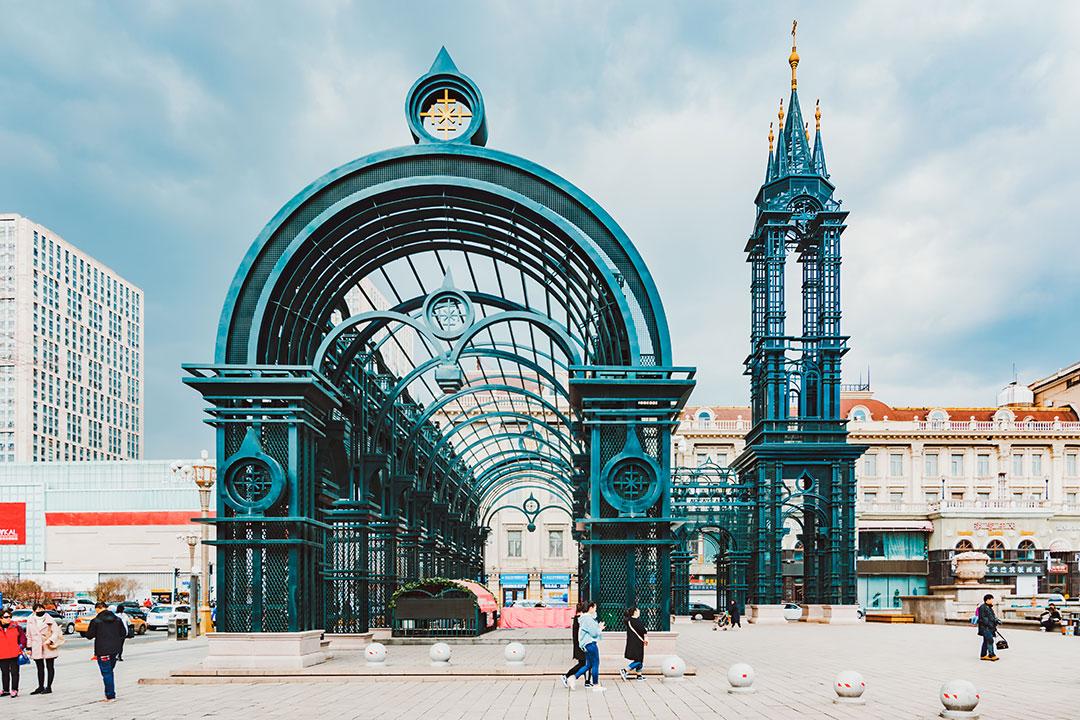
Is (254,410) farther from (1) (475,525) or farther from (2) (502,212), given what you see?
(1) (475,525)

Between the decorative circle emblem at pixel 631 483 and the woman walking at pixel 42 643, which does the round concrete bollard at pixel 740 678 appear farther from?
the woman walking at pixel 42 643

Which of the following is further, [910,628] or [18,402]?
[18,402]

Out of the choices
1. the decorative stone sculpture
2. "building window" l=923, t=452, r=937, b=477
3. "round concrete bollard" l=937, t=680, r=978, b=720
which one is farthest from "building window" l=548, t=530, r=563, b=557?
"round concrete bollard" l=937, t=680, r=978, b=720

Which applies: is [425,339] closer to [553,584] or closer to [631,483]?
[631,483]

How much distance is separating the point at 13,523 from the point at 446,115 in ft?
295

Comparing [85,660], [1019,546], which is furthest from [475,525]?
[1019,546]

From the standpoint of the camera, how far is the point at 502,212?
20.4m

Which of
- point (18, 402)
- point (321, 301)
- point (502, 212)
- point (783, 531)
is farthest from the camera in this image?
point (18, 402)

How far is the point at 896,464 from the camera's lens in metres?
86.0

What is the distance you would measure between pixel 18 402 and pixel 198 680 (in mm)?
118822

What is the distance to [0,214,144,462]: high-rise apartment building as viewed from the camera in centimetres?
12406

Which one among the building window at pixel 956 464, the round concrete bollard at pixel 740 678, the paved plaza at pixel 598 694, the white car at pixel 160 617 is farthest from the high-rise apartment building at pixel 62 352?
the round concrete bollard at pixel 740 678

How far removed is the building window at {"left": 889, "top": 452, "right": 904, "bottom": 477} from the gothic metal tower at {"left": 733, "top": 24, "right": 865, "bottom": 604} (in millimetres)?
40505

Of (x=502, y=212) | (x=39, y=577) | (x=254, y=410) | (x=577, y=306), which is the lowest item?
(x=39, y=577)
